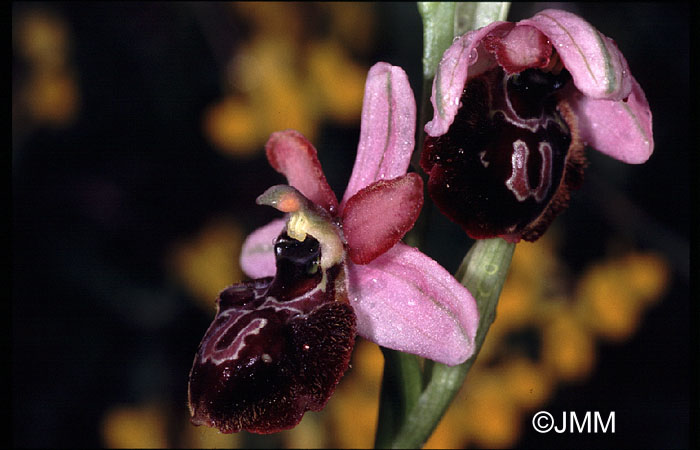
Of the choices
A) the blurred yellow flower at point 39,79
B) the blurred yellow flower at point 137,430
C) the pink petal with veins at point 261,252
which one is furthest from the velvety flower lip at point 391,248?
the blurred yellow flower at point 39,79

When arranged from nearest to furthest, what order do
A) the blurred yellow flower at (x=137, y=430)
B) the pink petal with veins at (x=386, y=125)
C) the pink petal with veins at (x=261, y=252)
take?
the pink petal with veins at (x=386, y=125), the pink petal with veins at (x=261, y=252), the blurred yellow flower at (x=137, y=430)

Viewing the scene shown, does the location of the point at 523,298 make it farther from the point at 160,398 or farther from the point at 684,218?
the point at 160,398

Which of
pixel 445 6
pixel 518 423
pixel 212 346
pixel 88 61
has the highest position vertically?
pixel 445 6

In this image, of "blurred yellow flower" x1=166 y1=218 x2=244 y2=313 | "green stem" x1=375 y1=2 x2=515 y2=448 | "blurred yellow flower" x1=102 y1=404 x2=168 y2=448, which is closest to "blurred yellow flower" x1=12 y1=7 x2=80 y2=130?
"blurred yellow flower" x1=166 y1=218 x2=244 y2=313

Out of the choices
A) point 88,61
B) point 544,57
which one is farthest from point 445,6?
point 88,61

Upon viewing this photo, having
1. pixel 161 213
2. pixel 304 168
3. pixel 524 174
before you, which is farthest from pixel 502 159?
pixel 161 213

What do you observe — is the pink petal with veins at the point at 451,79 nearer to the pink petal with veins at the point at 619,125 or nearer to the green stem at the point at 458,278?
the green stem at the point at 458,278

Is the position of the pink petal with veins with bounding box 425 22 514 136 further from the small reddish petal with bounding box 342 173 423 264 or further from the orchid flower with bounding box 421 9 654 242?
the small reddish petal with bounding box 342 173 423 264
